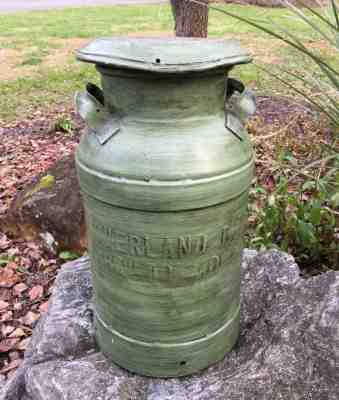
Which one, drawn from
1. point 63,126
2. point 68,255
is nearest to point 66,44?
point 63,126

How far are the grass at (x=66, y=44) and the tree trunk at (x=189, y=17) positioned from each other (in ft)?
2.84

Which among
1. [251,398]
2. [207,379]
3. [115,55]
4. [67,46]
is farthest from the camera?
[67,46]

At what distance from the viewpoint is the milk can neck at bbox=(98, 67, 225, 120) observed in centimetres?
148

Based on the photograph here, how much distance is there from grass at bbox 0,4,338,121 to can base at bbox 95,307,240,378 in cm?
289

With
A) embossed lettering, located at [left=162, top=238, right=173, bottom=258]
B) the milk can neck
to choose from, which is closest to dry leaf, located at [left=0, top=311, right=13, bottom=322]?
embossed lettering, located at [left=162, top=238, right=173, bottom=258]

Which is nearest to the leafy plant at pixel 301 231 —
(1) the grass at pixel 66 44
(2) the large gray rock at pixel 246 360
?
(2) the large gray rock at pixel 246 360

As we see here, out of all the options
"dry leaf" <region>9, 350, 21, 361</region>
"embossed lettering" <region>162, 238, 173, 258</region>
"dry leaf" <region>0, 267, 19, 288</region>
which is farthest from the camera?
"dry leaf" <region>0, 267, 19, 288</region>

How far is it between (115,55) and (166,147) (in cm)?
34

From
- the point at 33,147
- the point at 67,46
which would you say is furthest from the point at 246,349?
the point at 67,46

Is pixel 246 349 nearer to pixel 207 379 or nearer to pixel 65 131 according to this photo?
pixel 207 379

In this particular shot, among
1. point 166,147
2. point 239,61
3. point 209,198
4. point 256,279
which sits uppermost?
point 239,61

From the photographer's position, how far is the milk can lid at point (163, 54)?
137 cm

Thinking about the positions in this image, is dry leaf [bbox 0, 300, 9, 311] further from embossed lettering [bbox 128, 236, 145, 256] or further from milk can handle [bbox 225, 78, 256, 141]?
milk can handle [bbox 225, 78, 256, 141]

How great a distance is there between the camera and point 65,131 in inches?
216
